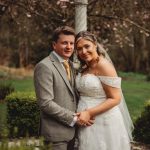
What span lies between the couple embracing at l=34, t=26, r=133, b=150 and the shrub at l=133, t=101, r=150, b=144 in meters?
3.48

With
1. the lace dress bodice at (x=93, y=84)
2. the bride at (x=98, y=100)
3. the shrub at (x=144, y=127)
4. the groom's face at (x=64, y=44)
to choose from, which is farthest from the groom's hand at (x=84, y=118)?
the shrub at (x=144, y=127)

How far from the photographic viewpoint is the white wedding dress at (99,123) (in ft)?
14.6

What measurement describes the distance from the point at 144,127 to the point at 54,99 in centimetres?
412

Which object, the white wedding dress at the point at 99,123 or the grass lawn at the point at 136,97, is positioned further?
the grass lawn at the point at 136,97

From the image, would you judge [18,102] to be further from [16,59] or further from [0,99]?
[16,59]

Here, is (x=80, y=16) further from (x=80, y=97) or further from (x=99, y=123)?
(x=99, y=123)

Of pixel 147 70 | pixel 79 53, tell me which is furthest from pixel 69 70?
pixel 147 70

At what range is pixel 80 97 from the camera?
4.56 m

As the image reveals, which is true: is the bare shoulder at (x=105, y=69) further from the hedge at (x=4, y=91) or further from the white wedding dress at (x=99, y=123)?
the hedge at (x=4, y=91)

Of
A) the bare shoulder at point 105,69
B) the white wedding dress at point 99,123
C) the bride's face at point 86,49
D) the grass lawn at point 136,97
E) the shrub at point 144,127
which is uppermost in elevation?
the bride's face at point 86,49

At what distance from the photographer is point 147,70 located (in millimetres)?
29062

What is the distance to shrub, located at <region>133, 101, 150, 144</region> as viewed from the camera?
8.12 m

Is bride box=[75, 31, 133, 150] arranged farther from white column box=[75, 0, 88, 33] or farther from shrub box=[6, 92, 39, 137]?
shrub box=[6, 92, 39, 137]

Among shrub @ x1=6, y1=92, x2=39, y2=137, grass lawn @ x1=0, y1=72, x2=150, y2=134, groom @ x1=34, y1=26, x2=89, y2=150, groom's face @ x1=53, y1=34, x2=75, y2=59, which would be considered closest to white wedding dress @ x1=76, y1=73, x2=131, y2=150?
groom @ x1=34, y1=26, x2=89, y2=150
